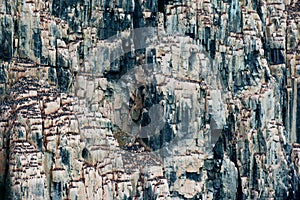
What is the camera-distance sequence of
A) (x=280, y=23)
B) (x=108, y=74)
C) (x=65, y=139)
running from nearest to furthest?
(x=65, y=139), (x=108, y=74), (x=280, y=23)

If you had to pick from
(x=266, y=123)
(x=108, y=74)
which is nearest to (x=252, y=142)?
(x=266, y=123)

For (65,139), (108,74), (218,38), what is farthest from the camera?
(218,38)

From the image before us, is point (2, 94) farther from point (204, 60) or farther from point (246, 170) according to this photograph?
point (246, 170)

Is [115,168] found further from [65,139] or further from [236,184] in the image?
[236,184]

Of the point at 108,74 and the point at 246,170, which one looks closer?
the point at 108,74

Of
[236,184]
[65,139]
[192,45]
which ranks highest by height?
[192,45]

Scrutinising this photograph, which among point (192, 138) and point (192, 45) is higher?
point (192, 45)
